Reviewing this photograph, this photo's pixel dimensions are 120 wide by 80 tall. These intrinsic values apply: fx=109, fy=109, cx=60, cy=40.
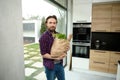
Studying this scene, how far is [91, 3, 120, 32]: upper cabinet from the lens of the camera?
2.78 m

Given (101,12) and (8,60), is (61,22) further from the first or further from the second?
(8,60)

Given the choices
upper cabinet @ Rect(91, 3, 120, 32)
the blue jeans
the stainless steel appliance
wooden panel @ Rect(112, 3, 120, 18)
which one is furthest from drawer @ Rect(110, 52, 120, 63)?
the blue jeans

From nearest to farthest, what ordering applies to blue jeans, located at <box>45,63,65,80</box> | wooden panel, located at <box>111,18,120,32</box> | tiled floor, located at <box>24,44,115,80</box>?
blue jeans, located at <box>45,63,65,80</box> → tiled floor, located at <box>24,44,115,80</box> → wooden panel, located at <box>111,18,120,32</box>

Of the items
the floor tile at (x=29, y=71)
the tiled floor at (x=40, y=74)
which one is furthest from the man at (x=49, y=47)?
the floor tile at (x=29, y=71)

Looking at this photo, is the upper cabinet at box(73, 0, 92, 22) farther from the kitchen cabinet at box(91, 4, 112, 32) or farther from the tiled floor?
the tiled floor

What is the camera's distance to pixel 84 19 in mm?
3070

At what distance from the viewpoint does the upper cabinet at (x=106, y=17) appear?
278 centimetres

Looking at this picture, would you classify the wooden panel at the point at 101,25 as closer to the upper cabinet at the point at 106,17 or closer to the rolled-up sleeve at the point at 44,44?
the upper cabinet at the point at 106,17

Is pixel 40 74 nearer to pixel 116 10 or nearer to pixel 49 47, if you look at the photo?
pixel 49 47

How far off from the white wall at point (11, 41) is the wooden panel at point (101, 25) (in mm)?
2282

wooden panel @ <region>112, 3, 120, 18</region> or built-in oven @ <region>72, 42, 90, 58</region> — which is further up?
wooden panel @ <region>112, 3, 120, 18</region>

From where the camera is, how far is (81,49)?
3.17 meters

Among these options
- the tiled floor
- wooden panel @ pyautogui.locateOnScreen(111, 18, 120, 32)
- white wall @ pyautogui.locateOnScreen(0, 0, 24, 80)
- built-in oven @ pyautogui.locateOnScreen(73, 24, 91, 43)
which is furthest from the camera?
built-in oven @ pyautogui.locateOnScreen(73, 24, 91, 43)

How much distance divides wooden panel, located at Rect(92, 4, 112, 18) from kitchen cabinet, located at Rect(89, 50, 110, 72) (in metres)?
0.97
